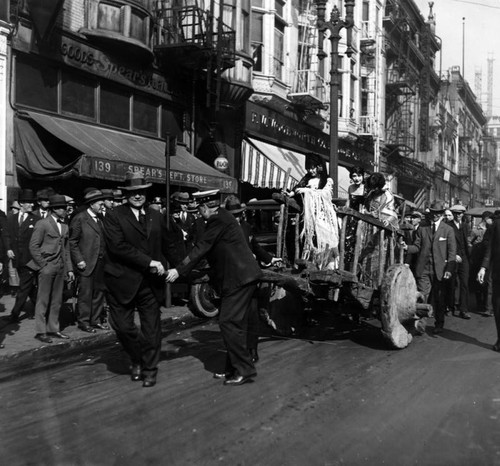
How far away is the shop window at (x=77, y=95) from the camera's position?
13727mm

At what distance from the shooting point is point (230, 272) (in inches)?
247

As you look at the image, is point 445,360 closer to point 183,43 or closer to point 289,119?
point 183,43

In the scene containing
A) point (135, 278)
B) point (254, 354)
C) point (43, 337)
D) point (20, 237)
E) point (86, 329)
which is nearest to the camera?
point (135, 278)

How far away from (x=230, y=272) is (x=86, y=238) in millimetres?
3652

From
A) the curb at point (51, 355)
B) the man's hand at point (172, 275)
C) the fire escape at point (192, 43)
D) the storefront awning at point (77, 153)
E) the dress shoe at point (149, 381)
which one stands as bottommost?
the curb at point (51, 355)

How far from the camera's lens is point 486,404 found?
5.60 meters

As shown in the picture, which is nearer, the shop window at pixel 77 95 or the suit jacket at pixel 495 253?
the suit jacket at pixel 495 253

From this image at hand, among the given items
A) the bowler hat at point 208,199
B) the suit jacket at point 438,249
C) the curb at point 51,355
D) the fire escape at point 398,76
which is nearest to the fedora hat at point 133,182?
the bowler hat at point 208,199

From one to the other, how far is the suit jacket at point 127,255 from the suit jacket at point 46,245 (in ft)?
8.29

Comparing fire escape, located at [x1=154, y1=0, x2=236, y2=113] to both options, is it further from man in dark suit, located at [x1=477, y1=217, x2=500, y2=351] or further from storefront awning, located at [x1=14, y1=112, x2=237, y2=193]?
man in dark suit, located at [x1=477, y1=217, x2=500, y2=351]

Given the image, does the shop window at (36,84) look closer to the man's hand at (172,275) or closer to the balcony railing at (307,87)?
the man's hand at (172,275)

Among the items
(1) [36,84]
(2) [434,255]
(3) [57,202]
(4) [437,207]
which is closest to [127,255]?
(3) [57,202]

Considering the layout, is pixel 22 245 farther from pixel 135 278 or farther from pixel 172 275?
pixel 172 275

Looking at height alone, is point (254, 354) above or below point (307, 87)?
below
